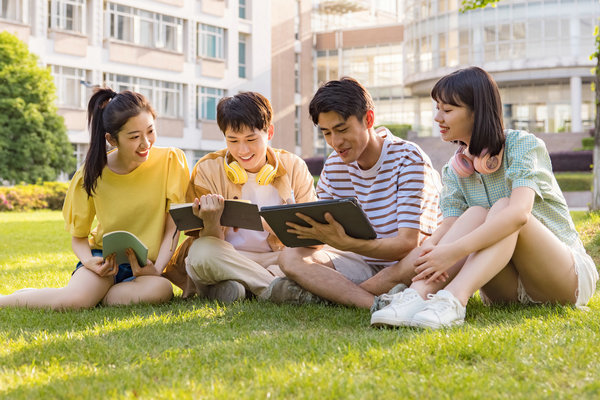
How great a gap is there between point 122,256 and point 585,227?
5143 millimetres

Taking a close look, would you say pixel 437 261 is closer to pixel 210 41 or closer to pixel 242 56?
pixel 210 41

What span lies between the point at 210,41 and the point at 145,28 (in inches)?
134

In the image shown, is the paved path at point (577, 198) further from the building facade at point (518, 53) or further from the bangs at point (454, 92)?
the bangs at point (454, 92)

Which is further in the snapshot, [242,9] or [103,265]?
[242,9]

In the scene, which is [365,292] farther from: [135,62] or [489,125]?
[135,62]

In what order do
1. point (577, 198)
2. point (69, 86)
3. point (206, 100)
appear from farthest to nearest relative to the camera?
point (206, 100), point (69, 86), point (577, 198)

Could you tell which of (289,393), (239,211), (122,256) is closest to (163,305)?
(122,256)

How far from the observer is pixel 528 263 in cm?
331

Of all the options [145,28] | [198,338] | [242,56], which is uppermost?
[145,28]

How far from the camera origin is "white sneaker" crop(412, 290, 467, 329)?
10.1ft

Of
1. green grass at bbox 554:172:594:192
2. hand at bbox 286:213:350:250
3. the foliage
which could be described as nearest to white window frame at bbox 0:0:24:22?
green grass at bbox 554:172:594:192

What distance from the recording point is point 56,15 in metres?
25.6

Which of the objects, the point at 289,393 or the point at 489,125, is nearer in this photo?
the point at 289,393

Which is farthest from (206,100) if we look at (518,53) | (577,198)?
(577,198)
